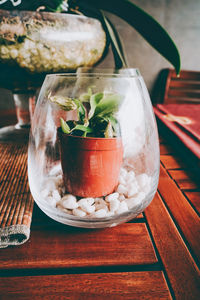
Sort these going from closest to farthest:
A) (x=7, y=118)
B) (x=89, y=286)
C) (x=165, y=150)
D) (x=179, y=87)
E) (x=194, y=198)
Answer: (x=89, y=286) < (x=194, y=198) < (x=165, y=150) < (x=7, y=118) < (x=179, y=87)

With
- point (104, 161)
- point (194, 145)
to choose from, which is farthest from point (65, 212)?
point (194, 145)

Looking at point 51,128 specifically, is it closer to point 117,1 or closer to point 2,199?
point 2,199

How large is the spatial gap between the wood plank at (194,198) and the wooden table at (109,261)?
0.06ft

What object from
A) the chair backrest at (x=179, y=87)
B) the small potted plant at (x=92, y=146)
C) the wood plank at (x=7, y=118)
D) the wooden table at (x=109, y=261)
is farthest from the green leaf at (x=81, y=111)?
the chair backrest at (x=179, y=87)

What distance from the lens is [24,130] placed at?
43 cm

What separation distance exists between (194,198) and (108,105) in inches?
6.2

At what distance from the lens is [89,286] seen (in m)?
0.15

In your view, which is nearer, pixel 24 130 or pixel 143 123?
pixel 143 123

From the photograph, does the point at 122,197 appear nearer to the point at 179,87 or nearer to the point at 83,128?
the point at 83,128

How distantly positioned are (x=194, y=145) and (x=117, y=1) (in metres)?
0.27

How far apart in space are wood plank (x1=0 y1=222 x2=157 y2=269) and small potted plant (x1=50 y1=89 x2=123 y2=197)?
43 mm

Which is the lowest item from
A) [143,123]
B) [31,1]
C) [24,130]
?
[24,130]

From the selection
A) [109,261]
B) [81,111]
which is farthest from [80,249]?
[81,111]

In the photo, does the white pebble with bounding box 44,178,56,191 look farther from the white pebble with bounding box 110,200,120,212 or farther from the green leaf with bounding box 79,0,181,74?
the green leaf with bounding box 79,0,181,74
